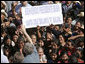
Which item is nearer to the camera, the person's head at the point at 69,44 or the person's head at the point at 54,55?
the person's head at the point at 54,55

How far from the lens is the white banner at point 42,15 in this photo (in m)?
10.2

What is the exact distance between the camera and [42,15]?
1031 cm

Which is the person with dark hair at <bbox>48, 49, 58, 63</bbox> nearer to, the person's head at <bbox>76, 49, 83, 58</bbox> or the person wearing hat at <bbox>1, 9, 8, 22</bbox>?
the person's head at <bbox>76, 49, 83, 58</bbox>

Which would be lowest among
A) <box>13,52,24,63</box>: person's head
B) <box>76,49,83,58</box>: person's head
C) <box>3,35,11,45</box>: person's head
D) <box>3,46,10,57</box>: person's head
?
<box>76,49,83,58</box>: person's head

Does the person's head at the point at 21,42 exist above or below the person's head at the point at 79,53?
above

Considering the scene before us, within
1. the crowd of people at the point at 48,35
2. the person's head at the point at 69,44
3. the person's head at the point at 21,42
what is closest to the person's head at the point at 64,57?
the crowd of people at the point at 48,35

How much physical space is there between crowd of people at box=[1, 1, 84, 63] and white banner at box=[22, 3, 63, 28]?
0.14 m

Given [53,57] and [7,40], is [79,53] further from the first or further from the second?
[7,40]

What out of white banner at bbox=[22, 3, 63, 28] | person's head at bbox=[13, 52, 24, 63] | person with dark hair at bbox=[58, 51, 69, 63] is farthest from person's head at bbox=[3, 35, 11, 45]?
person's head at bbox=[13, 52, 24, 63]

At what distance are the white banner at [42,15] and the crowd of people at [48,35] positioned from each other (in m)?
0.14

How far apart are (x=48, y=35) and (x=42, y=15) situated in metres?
0.73

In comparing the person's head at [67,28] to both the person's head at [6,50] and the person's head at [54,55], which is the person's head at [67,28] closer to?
the person's head at [54,55]

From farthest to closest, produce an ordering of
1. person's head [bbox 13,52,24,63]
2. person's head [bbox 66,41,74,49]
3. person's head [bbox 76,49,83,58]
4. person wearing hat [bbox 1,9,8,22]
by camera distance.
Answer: person wearing hat [bbox 1,9,8,22]
person's head [bbox 66,41,74,49]
person's head [bbox 76,49,83,58]
person's head [bbox 13,52,24,63]

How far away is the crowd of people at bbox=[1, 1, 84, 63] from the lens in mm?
8820
